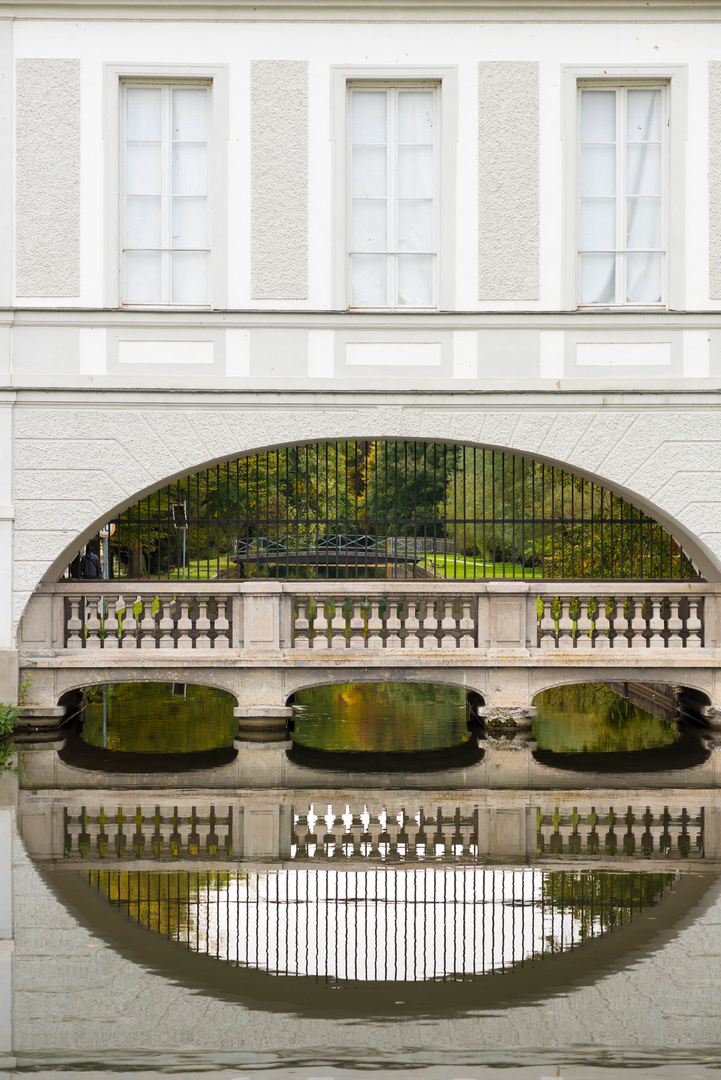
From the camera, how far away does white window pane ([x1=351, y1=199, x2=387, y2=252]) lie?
37.9ft

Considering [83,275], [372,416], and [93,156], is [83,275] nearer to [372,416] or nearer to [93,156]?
[93,156]

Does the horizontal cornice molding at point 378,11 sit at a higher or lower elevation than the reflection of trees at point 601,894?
higher

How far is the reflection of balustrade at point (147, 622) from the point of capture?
11.5m

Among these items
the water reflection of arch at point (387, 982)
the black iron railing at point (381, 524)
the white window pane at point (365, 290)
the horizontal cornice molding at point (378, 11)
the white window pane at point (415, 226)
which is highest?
the horizontal cornice molding at point (378, 11)

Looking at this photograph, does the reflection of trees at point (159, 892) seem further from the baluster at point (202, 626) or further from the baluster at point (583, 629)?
the baluster at point (583, 629)

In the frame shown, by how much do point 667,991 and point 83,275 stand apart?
8.79 meters

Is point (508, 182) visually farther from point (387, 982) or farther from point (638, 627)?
point (387, 982)

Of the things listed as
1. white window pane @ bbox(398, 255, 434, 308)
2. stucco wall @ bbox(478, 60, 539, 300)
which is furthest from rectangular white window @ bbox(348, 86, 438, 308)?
stucco wall @ bbox(478, 60, 539, 300)

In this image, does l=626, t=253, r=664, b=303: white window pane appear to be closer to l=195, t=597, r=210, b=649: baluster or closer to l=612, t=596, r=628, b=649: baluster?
l=612, t=596, r=628, b=649: baluster

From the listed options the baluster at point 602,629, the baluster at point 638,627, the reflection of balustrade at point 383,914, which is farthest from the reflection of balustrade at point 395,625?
the reflection of balustrade at point 383,914

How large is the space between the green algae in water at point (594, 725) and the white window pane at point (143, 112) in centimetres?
735

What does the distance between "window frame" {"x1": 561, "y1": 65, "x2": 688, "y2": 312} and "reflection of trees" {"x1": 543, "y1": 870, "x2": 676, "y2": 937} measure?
20.7 feet

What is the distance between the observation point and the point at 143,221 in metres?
11.5

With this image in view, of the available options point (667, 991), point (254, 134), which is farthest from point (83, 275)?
point (667, 991)
